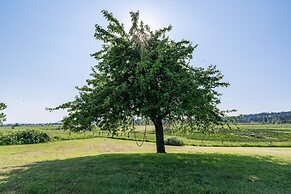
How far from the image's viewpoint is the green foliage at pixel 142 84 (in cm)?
1995

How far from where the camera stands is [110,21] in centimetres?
2412

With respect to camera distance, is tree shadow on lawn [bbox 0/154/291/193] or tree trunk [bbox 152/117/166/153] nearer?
tree shadow on lawn [bbox 0/154/291/193]

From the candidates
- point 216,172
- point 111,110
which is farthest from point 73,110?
point 216,172

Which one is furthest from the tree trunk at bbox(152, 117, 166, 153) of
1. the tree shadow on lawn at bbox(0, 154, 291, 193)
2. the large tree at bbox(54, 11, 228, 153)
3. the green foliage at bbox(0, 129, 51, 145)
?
the green foliage at bbox(0, 129, 51, 145)

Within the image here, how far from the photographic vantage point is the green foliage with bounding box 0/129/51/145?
51.3 metres

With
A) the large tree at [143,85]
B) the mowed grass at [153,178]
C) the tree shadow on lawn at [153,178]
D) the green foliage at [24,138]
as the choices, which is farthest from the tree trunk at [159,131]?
the green foliage at [24,138]

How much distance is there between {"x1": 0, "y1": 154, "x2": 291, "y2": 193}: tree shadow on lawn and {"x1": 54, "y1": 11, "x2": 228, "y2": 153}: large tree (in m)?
Answer: 3.44

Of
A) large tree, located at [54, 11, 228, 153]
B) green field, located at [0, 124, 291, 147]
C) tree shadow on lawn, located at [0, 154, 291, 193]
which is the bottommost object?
tree shadow on lawn, located at [0, 154, 291, 193]

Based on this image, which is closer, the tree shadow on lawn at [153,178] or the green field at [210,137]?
the tree shadow on lawn at [153,178]

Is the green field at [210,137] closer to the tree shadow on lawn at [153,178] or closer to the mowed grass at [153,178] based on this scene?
the tree shadow on lawn at [153,178]

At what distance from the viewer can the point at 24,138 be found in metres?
53.3

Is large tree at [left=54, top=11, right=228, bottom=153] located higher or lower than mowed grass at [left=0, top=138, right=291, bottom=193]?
higher

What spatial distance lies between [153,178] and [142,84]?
630cm

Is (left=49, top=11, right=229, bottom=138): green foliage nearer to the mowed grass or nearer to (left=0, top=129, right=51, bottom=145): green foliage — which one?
the mowed grass
